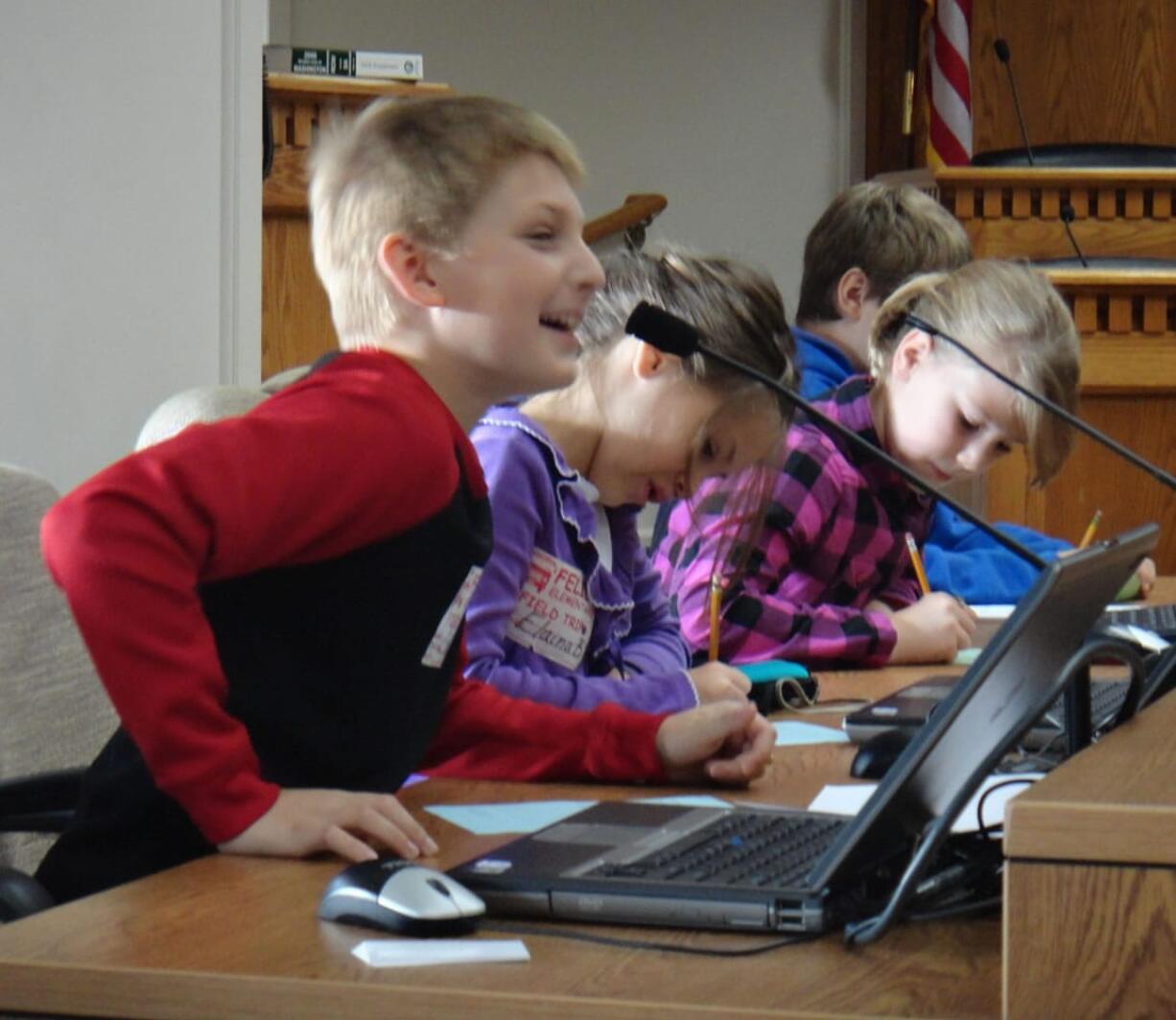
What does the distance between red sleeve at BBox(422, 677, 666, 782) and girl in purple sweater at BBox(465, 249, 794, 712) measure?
4.7 inches

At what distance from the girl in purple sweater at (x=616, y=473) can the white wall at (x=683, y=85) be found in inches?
158

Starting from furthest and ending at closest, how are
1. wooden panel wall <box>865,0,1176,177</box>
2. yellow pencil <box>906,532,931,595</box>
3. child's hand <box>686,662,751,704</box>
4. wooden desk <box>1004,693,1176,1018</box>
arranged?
wooden panel wall <box>865,0,1176,177</box> < yellow pencil <box>906,532,931,595</box> < child's hand <box>686,662,751,704</box> < wooden desk <box>1004,693,1176,1018</box>

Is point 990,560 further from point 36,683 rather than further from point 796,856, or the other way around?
point 796,856

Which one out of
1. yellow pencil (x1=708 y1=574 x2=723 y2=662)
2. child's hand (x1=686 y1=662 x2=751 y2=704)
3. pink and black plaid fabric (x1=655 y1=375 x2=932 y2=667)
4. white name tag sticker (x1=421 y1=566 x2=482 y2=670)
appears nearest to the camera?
white name tag sticker (x1=421 y1=566 x2=482 y2=670)

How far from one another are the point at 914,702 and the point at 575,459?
392 millimetres

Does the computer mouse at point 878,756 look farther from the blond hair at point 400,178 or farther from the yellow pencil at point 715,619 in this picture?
the yellow pencil at point 715,619

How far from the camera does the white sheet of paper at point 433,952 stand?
2.60 ft

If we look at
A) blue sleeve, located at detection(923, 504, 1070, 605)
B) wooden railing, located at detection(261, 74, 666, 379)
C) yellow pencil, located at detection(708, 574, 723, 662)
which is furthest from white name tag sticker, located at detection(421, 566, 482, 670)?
wooden railing, located at detection(261, 74, 666, 379)

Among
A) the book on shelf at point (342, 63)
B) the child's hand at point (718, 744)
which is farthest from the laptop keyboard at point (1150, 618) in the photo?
the book on shelf at point (342, 63)

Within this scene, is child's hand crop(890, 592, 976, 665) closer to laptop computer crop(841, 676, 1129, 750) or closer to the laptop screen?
laptop computer crop(841, 676, 1129, 750)

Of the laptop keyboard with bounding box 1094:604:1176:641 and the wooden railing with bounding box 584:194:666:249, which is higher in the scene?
the wooden railing with bounding box 584:194:666:249

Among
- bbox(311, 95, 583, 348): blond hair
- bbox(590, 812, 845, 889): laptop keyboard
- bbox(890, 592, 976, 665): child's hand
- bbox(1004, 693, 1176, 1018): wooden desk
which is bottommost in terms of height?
bbox(890, 592, 976, 665): child's hand

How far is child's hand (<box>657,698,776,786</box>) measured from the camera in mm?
1285

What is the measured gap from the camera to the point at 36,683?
54.2 inches
